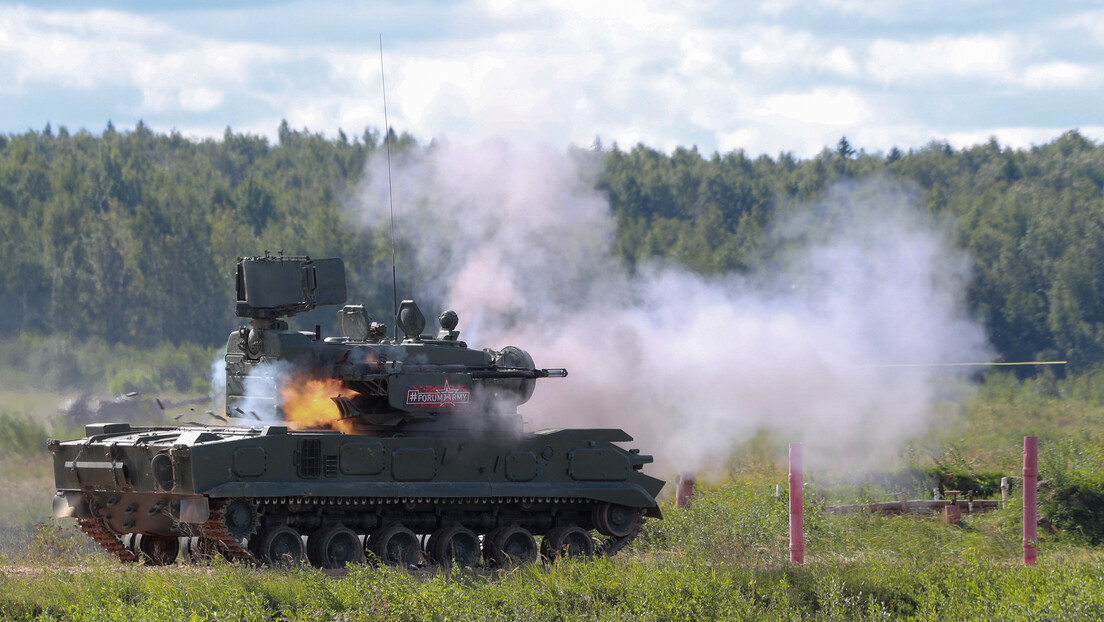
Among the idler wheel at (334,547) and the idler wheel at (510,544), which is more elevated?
the idler wheel at (334,547)

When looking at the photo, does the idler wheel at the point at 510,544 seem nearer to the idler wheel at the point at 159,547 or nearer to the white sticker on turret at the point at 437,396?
the white sticker on turret at the point at 437,396

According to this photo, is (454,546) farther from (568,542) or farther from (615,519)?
(615,519)

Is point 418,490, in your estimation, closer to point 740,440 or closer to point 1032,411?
point 740,440

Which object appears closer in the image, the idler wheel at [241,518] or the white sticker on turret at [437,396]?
the idler wheel at [241,518]

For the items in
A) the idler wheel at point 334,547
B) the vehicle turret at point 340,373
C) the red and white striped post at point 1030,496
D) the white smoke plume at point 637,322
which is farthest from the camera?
the white smoke plume at point 637,322

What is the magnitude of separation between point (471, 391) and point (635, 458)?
2305 mm

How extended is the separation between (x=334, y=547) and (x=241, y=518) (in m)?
1.26

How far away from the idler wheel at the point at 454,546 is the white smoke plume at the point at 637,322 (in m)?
3.74

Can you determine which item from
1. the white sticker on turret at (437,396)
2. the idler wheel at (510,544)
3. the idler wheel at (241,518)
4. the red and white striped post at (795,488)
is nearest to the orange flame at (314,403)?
the white sticker on turret at (437,396)

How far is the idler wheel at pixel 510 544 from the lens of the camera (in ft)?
58.2

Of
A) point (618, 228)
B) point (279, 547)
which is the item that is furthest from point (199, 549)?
point (618, 228)

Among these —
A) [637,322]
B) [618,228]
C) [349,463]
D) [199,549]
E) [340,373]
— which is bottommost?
[199,549]

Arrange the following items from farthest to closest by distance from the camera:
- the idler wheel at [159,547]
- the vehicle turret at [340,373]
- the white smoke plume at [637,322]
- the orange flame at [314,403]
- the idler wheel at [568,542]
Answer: the white smoke plume at [637,322] → the idler wheel at [159,547] → the idler wheel at [568,542] → the orange flame at [314,403] → the vehicle turret at [340,373]

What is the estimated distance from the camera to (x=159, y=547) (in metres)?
18.7
